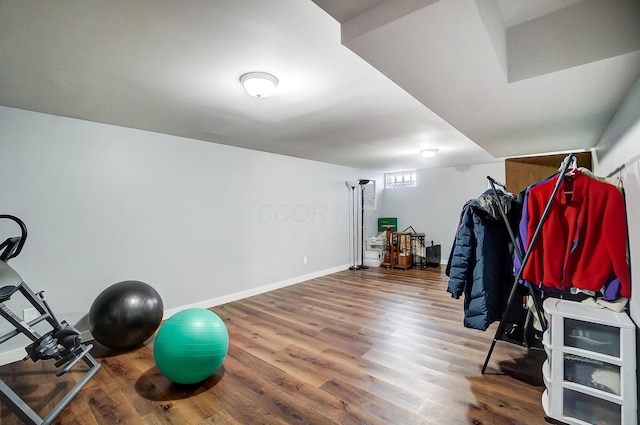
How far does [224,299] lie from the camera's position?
404 centimetres

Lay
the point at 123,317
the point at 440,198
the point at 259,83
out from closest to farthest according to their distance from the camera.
→ the point at 259,83 → the point at 123,317 → the point at 440,198

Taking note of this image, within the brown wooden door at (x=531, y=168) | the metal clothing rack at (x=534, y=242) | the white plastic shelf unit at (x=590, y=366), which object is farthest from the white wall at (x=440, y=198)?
the white plastic shelf unit at (x=590, y=366)

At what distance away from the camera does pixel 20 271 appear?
2574 mm

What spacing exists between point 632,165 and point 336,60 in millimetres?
1871

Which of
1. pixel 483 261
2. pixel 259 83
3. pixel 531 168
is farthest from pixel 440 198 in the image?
→ pixel 259 83

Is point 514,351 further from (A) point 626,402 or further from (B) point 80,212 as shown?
(B) point 80,212

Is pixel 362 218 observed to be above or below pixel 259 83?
below

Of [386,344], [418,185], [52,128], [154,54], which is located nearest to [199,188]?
[52,128]

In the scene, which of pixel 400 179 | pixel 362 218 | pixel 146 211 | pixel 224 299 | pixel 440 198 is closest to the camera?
pixel 146 211

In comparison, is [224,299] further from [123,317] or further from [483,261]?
[483,261]

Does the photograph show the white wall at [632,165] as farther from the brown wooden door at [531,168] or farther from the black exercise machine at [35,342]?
the black exercise machine at [35,342]

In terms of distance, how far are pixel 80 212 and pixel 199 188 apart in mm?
1280

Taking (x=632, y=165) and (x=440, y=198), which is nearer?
(x=632, y=165)

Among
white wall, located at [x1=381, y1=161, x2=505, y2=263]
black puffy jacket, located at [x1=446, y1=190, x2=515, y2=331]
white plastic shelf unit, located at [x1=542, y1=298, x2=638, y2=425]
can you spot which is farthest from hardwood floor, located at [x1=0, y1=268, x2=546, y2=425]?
white wall, located at [x1=381, y1=161, x2=505, y2=263]
